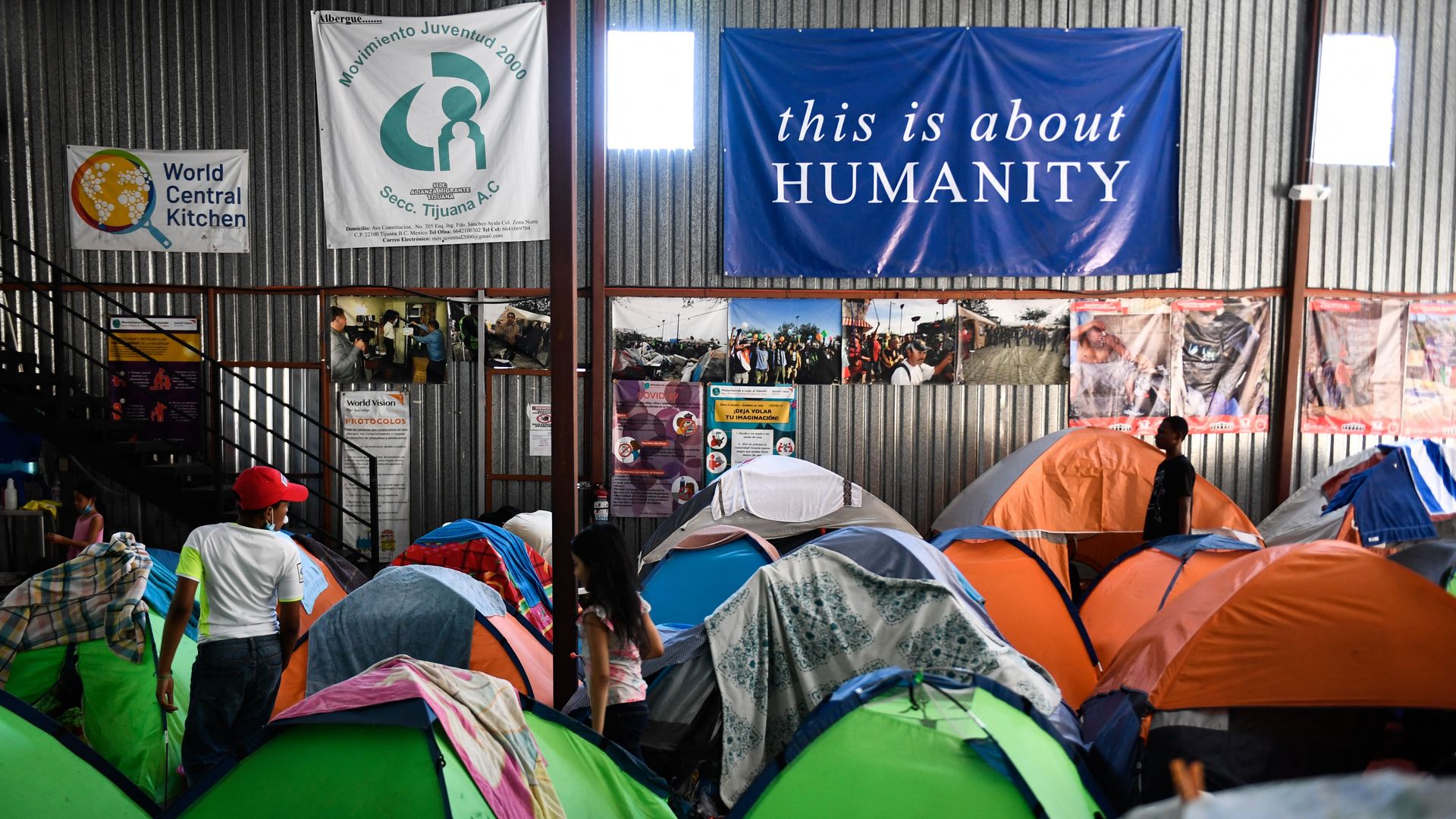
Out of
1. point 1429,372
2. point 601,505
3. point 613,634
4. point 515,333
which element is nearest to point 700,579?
point 613,634

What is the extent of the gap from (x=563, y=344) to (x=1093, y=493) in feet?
17.0

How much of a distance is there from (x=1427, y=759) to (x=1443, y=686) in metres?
0.29

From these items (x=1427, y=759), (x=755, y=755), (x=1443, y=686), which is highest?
(x=1443, y=686)

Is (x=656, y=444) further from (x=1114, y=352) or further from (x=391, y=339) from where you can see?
(x=1114, y=352)

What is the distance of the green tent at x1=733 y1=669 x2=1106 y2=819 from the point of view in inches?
108

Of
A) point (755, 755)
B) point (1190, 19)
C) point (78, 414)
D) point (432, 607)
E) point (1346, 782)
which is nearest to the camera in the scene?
point (1346, 782)

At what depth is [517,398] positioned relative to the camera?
8.52 m

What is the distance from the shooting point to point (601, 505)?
8188mm

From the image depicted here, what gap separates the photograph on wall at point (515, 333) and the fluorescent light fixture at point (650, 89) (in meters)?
1.79

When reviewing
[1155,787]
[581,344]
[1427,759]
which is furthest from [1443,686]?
[581,344]

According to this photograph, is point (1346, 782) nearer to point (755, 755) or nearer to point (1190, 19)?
point (755, 755)

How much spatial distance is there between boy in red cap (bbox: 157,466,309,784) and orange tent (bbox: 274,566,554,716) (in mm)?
701

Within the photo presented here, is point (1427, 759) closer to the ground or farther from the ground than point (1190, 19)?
closer to the ground

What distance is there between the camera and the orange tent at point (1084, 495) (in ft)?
23.8
